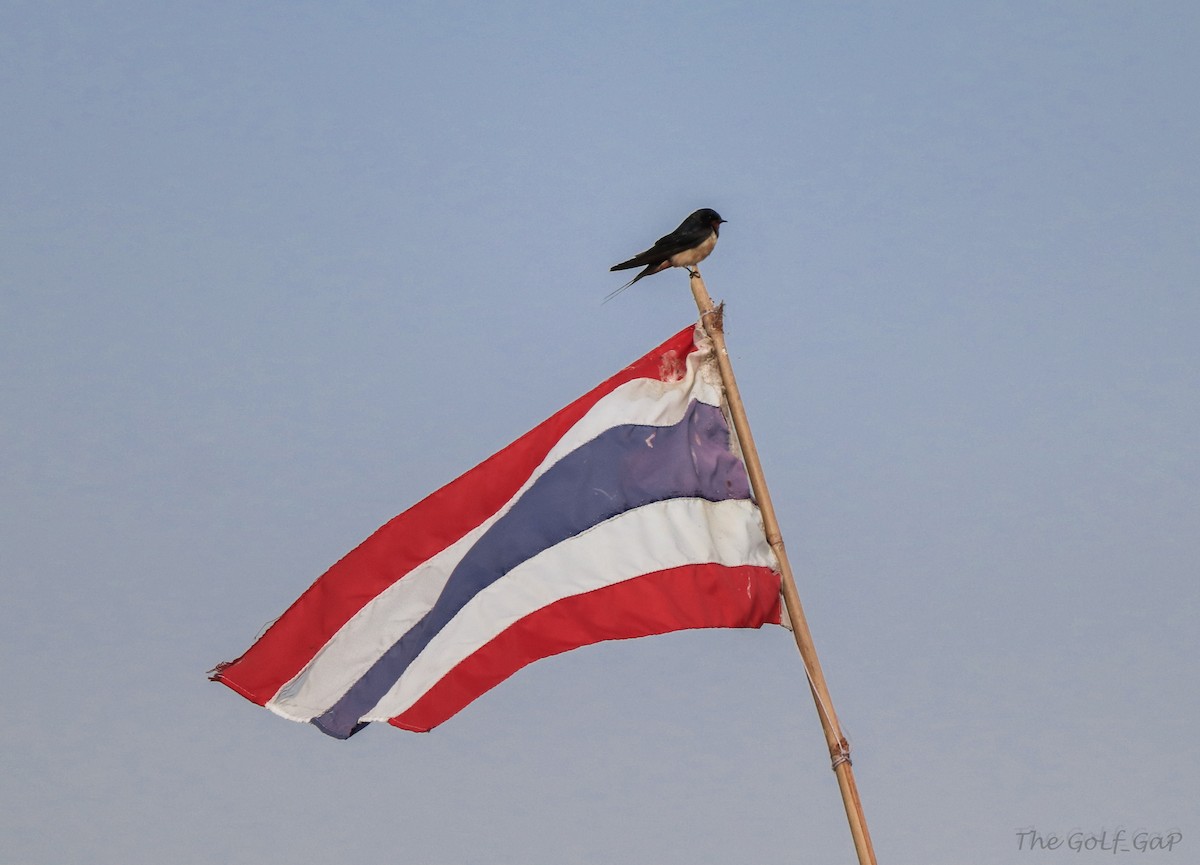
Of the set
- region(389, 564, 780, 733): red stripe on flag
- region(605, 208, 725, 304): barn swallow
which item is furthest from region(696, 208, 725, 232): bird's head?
region(389, 564, 780, 733): red stripe on flag

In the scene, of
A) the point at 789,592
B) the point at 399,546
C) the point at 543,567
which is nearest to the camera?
the point at 789,592

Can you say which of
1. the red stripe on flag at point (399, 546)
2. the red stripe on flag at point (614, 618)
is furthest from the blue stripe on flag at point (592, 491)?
the red stripe on flag at point (614, 618)

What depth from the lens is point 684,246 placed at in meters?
14.2

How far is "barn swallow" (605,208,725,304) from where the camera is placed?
14180 mm

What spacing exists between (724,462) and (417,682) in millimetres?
3414

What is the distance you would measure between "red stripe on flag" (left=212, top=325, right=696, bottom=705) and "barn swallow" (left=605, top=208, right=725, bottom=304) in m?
0.77

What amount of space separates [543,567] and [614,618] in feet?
2.74

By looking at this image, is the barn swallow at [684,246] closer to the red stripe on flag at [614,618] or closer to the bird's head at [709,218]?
the bird's head at [709,218]

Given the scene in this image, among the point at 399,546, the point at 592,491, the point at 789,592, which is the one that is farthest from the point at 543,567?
the point at 789,592

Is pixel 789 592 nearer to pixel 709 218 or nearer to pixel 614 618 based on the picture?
pixel 614 618

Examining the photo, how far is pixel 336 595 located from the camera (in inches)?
579

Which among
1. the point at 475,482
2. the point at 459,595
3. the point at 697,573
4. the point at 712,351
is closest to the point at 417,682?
the point at 459,595

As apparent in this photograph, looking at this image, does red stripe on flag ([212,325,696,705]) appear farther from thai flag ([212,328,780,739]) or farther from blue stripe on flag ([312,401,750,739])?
blue stripe on flag ([312,401,750,739])

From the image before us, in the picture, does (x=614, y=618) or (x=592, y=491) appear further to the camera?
(x=592, y=491)
